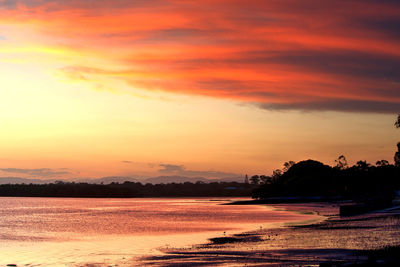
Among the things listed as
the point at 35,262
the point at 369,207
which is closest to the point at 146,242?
the point at 35,262

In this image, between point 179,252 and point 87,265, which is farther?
point 179,252

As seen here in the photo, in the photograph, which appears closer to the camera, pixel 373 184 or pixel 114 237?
pixel 114 237

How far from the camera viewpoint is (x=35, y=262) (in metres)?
38.8

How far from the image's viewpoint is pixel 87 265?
35.9 metres

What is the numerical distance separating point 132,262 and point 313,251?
→ 11.9m

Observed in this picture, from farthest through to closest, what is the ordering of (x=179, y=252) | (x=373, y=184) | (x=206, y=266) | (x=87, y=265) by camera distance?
(x=373, y=184) → (x=179, y=252) → (x=87, y=265) → (x=206, y=266)

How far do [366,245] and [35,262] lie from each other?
2279 centimetres

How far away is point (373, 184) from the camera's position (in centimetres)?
18212

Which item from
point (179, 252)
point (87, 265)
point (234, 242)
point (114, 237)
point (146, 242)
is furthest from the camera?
point (114, 237)

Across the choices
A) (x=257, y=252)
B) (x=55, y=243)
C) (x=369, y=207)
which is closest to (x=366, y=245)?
(x=257, y=252)

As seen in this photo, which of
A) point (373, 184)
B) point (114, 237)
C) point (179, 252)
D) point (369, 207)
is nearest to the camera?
point (179, 252)

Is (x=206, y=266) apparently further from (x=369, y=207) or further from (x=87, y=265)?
(x=369, y=207)

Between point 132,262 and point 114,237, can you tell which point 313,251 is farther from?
point 114,237

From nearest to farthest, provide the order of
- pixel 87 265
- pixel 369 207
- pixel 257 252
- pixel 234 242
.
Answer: pixel 87 265 < pixel 257 252 < pixel 234 242 < pixel 369 207
